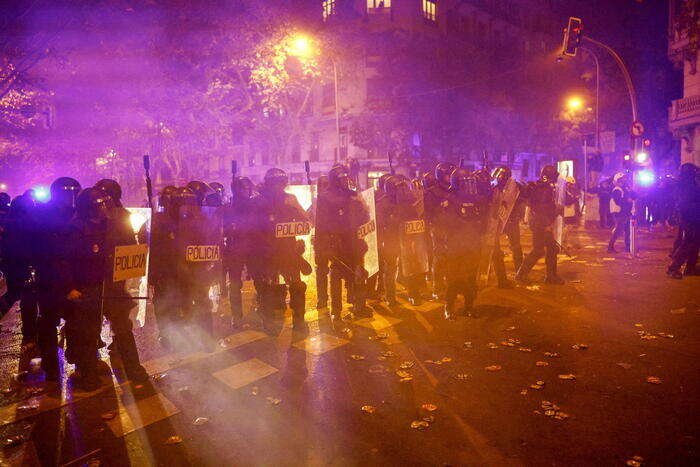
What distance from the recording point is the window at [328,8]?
131 feet

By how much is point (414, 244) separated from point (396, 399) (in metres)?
3.41

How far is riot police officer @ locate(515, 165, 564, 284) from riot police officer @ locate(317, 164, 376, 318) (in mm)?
3817

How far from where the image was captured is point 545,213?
29.1 feet

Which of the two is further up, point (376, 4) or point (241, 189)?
point (376, 4)

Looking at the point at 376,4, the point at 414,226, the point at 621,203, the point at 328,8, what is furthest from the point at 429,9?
the point at 414,226

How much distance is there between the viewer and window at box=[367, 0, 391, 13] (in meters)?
37.4

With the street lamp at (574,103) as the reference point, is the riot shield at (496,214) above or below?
below

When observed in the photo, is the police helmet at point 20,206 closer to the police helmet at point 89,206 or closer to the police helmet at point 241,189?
the police helmet at point 89,206

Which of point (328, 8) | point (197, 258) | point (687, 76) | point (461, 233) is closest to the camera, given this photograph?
point (197, 258)

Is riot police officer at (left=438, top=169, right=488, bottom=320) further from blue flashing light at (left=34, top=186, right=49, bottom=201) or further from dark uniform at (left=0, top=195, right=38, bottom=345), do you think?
blue flashing light at (left=34, top=186, right=49, bottom=201)

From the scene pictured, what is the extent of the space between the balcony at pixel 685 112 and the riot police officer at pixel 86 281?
2804 centimetres

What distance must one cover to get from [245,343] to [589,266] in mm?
8936

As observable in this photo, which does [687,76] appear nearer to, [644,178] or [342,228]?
[644,178]

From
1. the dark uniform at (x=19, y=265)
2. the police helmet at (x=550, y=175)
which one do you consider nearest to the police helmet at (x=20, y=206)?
the dark uniform at (x=19, y=265)
